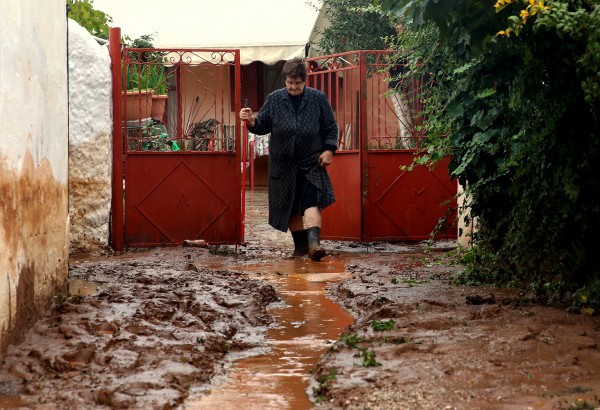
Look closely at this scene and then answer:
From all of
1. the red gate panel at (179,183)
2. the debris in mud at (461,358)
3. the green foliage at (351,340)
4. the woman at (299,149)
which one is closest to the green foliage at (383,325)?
the debris in mud at (461,358)

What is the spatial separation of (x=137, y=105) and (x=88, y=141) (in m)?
0.93

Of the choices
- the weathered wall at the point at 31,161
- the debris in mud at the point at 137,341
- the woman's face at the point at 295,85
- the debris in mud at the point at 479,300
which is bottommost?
the debris in mud at the point at 137,341

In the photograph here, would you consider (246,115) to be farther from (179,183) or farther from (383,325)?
(383,325)

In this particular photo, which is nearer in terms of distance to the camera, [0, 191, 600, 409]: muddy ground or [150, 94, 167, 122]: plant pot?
[0, 191, 600, 409]: muddy ground

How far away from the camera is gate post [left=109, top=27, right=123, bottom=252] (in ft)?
34.8

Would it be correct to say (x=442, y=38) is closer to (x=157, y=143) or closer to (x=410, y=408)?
(x=410, y=408)

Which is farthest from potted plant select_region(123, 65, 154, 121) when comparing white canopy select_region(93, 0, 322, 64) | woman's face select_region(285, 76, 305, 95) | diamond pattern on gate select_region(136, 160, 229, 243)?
white canopy select_region(93, 0, 322, 64)

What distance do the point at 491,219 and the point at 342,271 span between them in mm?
1568

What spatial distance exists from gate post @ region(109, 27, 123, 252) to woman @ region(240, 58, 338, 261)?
1489mm

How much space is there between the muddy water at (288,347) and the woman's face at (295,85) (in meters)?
1.92

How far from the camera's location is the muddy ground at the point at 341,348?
4.31 meters

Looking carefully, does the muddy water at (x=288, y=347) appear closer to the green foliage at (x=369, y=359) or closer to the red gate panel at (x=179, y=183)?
the green foliage at (x=369, y=359)

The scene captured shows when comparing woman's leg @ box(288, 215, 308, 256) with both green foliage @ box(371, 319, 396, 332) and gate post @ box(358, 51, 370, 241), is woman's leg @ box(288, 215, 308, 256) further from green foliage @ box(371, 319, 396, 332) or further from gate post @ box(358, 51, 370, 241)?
green foliage @ box(371, 319, 396, 332)

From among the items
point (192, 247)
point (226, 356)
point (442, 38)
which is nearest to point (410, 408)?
point (226, 356)
